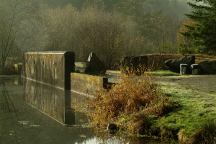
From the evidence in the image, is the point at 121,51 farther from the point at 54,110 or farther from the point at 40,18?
the point at 54,110

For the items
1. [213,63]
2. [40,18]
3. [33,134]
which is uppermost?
[40,18]

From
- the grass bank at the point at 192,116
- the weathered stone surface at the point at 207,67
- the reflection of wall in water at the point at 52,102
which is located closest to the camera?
the grass bank at the point at 192,116

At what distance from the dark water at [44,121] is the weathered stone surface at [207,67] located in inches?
A: 307

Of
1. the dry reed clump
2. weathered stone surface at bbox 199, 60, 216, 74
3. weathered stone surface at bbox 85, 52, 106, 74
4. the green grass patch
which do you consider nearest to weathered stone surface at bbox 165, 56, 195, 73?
weathered stone surface at bbox 199, 60, 216, 74

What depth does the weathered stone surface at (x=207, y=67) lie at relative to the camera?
30.8 m

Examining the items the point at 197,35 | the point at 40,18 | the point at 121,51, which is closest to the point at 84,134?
the point at 197,35

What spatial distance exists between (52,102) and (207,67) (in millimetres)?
9818

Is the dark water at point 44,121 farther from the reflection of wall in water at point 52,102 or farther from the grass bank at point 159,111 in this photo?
the grass bank at point 159,111

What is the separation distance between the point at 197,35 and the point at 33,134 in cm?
1972

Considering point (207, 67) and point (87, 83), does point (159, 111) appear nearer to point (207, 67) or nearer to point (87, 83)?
point (87, 83)

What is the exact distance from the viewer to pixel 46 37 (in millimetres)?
67375

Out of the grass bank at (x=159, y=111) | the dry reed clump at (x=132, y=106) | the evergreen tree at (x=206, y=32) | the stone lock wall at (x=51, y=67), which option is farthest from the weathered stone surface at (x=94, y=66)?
the dry reed clump at (x=132, y=106)

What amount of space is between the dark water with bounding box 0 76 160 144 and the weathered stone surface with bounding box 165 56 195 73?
7351 millimetres

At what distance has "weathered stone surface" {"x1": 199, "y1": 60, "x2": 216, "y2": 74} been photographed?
30750 mm
